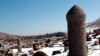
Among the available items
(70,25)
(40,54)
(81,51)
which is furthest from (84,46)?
(40,54)

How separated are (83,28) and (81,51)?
3.56 feet

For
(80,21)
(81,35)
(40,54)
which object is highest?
(80,21)

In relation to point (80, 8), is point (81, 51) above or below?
below

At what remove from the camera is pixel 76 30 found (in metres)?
10.6

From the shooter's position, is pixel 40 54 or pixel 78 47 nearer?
pixel 78 47

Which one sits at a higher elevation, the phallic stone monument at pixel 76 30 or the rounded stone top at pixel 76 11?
the rounded stone top at pixel 76 11

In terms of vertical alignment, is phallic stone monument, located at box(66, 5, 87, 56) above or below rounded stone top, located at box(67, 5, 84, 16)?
below

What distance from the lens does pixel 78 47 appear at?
1076cm

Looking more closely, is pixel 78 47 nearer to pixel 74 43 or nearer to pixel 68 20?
pixel 74 43

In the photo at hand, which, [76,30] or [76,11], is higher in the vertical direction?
[76,11]

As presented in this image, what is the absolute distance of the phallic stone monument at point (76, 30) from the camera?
1048 centimetres

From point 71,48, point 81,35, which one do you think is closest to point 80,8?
point 81,35

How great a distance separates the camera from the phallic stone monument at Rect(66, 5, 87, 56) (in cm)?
1048

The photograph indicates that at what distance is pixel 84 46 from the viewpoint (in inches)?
426
